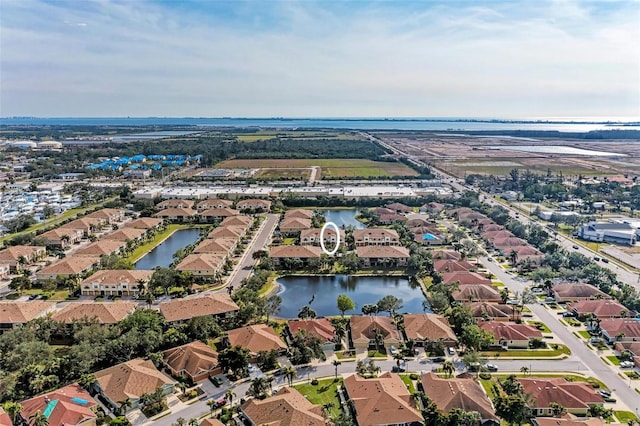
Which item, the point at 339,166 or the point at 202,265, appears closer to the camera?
the point at 202,265

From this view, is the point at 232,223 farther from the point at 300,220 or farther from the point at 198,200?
the point at 198,200

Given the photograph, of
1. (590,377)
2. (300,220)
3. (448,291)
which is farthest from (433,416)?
(300,220)

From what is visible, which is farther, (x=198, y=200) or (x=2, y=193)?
(x=2, y=193)

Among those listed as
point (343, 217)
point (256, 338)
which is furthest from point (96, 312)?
point (343, 217)

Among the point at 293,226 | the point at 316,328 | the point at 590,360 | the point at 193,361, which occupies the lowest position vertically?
the point at 590,360

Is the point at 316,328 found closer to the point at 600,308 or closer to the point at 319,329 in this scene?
the point at 319,329

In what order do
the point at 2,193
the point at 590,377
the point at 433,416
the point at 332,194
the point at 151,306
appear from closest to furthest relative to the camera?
the point at 433,416, the point at 590,377, the point at 151,306, the point at 332,194, the point at 2,193

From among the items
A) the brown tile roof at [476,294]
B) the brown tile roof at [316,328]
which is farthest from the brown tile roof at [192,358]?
the brown tile roof at [476,294]
